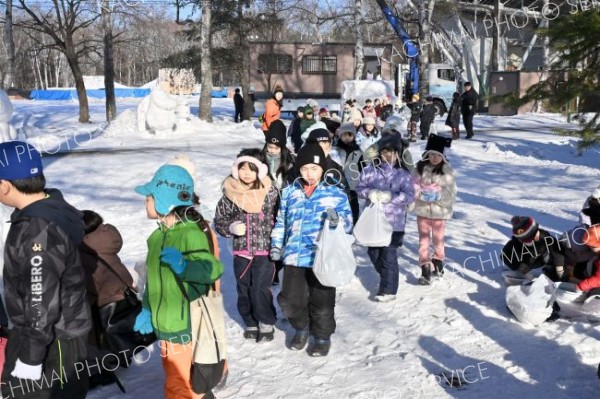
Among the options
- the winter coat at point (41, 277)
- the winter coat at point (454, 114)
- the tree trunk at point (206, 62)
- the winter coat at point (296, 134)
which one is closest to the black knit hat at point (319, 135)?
the winter coat at point (41, 277)

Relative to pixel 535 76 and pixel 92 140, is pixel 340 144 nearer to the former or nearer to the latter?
pixel 92 140

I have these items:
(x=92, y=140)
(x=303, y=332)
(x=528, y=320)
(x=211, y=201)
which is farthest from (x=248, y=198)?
(x=92, y=140)

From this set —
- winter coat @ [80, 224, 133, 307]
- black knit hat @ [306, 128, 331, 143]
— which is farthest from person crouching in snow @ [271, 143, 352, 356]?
black knit hat @ [306, 128, 331, 143]

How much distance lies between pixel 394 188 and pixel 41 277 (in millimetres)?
3670

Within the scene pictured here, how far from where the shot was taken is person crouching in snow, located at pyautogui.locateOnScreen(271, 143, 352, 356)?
4.43 m

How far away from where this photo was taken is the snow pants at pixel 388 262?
560cm

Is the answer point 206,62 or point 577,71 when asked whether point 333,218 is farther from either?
point 206,62

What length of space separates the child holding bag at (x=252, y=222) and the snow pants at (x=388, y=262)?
1.33 meters

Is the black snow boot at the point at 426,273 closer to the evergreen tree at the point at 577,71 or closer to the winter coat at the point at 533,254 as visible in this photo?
the winter coat at the point at 533,254

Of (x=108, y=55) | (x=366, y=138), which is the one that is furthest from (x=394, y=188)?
(x=108, y=55)

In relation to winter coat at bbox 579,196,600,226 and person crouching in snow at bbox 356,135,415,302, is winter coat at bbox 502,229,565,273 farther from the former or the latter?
person crouching in snow at bbox 356,135,415,302

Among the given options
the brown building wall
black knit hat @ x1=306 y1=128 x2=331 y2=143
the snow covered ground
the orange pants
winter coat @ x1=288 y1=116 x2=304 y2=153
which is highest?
the brown building wall

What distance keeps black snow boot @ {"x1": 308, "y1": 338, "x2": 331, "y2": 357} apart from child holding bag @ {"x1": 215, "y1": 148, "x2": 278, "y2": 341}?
42 centimetres

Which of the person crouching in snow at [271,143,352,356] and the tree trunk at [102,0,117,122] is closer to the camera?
the person crouching in snow at [271,143,352,356]
